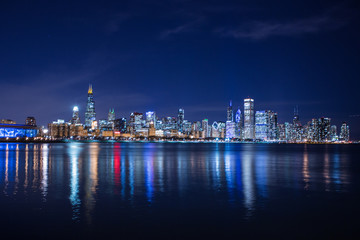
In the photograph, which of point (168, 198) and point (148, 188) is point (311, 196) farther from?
point (148, 188)

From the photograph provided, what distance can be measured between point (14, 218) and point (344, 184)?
2342 cm

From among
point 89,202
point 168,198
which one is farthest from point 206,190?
point 89,202

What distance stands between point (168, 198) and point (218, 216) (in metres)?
5.14

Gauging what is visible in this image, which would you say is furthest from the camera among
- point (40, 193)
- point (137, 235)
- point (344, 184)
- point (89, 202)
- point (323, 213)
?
point (344, 184)

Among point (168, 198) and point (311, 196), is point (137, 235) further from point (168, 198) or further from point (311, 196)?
point (311, 196)

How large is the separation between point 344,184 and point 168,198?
50.0 feet

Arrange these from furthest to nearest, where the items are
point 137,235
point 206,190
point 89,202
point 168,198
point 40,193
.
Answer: point 206,190, point 40,193, point 168,198, point 89,202, point 137,235

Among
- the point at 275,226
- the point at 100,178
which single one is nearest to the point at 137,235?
the point at 275,226

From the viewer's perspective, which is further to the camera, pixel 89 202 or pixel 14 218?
pixel 89 202

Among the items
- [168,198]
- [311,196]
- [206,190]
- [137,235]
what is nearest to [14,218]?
[137,235]

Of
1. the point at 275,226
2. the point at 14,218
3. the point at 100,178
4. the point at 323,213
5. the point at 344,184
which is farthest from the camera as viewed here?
the point at 100,178

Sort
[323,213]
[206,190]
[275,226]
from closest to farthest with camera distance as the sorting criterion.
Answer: [275,226], [323,213], [206,190]

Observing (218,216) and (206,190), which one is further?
(206,190)

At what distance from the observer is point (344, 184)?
89.5 feet
